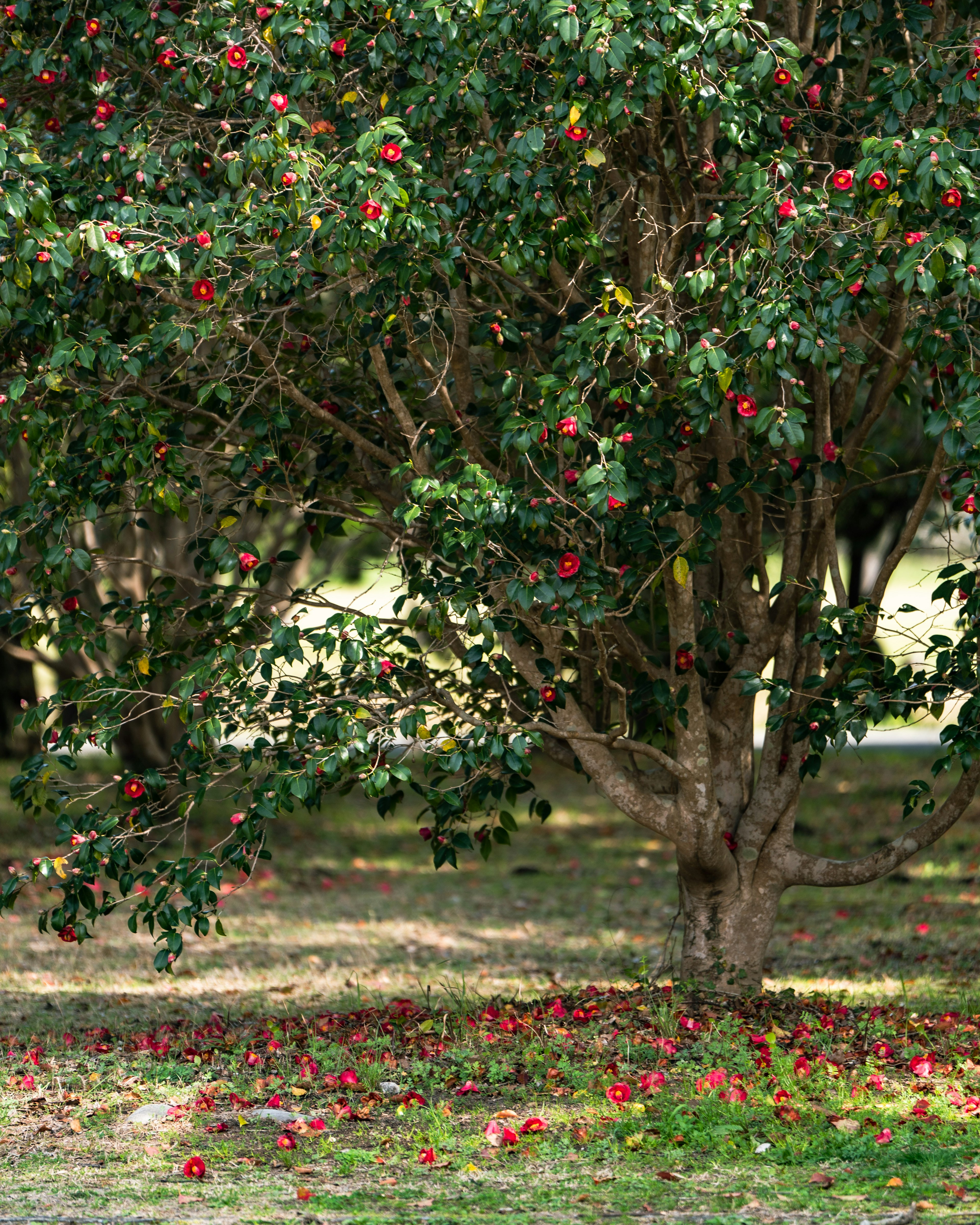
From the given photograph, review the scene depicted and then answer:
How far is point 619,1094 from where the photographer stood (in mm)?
4820

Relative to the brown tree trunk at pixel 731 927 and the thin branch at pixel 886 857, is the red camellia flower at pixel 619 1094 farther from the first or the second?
the thin branch at pixel 886 857

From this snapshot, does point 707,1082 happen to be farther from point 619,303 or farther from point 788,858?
point 619,303

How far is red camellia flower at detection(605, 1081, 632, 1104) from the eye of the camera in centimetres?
481

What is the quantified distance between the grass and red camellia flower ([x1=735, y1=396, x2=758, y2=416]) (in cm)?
171

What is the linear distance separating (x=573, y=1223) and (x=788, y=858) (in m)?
2.58

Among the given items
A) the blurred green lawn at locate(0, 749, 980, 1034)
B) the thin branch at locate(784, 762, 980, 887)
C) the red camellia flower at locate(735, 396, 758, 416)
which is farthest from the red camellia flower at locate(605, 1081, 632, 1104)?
the red camellia flower at locate(735, 396, 758, 416)

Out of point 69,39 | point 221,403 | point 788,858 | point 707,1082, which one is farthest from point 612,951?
point 69,39

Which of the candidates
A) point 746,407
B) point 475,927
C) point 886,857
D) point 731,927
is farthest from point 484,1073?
point 475,927

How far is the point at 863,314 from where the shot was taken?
15.5 feet

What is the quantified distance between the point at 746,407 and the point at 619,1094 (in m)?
2.53

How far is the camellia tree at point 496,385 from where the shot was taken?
4.55 metres

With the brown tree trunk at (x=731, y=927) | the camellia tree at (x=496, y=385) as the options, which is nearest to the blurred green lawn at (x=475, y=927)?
the brown tree trunk at (x=731, y=927)

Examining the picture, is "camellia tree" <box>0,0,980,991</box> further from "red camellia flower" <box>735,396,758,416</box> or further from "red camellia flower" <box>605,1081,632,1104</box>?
"red camellia flower" <box>605,1081,632,1104</box>

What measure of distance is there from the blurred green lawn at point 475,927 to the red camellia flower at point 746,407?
9.58ft
